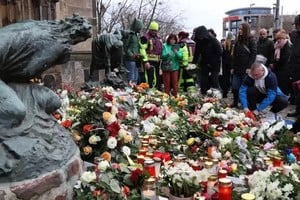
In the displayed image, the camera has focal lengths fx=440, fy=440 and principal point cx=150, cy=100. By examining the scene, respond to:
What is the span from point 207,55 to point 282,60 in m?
1.35

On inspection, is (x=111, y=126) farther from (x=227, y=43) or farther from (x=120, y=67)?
(x=227, y=43)

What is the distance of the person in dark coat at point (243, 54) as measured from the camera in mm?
7207

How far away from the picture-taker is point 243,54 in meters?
7.34

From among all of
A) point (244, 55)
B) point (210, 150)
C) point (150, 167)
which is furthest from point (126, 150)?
point (244, 55)

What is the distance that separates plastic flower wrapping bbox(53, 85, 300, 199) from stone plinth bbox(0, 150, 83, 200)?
0.08 meters

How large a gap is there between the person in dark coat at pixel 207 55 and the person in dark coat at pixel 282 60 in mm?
1007

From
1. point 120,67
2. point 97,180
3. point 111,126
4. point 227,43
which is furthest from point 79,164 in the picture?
point 227,43

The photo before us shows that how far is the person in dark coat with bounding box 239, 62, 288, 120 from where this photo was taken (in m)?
5.38

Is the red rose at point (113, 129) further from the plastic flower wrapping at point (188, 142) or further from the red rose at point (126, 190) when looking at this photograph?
the red rose at point (126, 190)

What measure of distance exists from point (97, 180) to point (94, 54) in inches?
181

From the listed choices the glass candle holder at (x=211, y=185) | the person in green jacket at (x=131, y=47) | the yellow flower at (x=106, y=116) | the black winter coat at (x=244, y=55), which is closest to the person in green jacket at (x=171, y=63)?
the person in green jacket at (x=131, y=47)

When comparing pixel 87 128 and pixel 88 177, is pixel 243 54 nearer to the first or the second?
pixel 87 128

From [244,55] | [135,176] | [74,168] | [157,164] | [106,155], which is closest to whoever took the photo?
[74,168]

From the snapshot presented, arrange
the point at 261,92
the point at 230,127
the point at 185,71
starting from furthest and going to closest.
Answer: the point at 185,71 → the point at 261,92 → the point at 230,127
